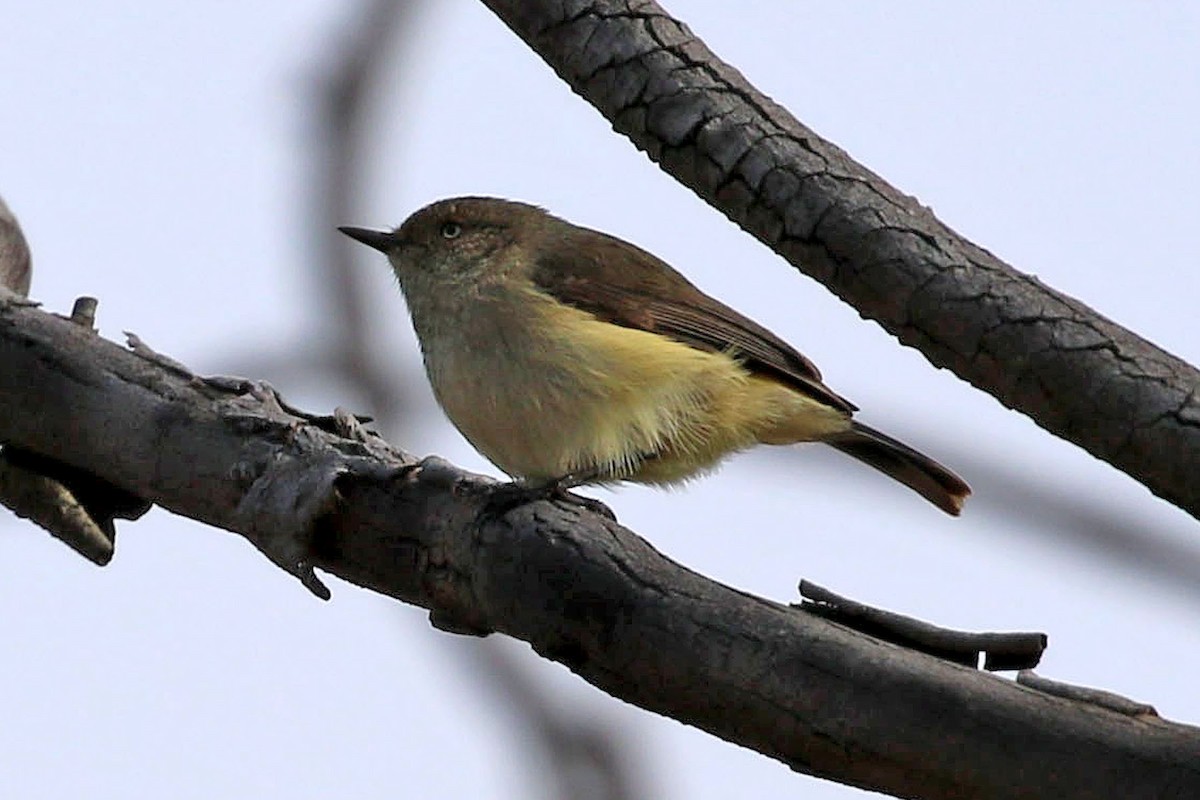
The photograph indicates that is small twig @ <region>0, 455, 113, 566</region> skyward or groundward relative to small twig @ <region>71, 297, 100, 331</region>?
groundward

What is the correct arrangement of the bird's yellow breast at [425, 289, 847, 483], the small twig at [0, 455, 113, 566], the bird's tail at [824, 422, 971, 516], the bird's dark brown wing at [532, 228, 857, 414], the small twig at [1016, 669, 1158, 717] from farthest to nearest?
the bird's dark brown wing at [532, 228, 857, 414] → the bird's tail at [824, 422, 971, 516] → the bird's yellow breast at [425, 289, 847, 483] → the small twig at [0, 455, 113, 566] → the small twig at [1016, 669, 1158, 717]

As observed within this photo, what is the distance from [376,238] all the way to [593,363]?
934 mm

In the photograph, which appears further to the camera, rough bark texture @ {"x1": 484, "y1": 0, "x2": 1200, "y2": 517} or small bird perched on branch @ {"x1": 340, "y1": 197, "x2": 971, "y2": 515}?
small bird perched on branch @ {"x1": 340, "y1": 197, "x2": 971, "y2": 515}

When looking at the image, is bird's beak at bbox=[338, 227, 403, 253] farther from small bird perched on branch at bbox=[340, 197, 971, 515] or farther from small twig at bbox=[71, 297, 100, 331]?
small twig at bbox=[71, 297, 100, 331]

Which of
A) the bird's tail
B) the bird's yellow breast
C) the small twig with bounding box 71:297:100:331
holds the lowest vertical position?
the small twig with bounding box 71:297:100:331

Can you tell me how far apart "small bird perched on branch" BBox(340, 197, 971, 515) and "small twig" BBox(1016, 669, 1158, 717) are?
6.41 ft

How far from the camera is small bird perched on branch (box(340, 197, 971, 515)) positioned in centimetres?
512

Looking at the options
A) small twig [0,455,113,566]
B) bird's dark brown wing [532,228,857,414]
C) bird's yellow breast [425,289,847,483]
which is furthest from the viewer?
bird's dark brown wing [532,228,857,414]

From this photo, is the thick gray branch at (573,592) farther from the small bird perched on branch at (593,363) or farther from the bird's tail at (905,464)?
the bird's tail at (905,464)

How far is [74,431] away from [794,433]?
92.9 inches

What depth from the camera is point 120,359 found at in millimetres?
4285

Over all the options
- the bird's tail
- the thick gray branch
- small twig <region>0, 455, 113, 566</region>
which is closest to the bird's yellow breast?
the bird's tail

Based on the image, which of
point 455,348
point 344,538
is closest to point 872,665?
point 344,538

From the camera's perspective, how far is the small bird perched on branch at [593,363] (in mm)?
5121
